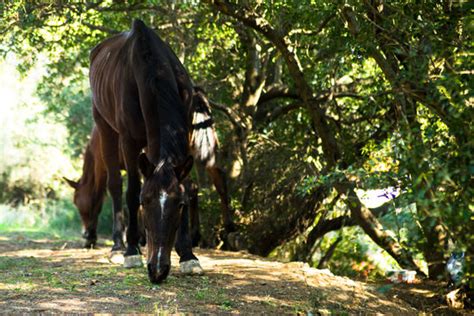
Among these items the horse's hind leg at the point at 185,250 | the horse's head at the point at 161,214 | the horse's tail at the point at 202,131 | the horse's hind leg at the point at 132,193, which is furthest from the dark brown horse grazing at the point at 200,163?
the horse's head at the point at 161,214

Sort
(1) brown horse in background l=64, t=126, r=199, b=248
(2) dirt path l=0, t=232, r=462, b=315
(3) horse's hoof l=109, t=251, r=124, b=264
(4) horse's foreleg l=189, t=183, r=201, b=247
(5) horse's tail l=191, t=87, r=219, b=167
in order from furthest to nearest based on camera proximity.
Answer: (1) brown horse in background l=64, t=126, r=199, b=248
(4) horse's foreleg l=189, t=183, r=201, b=247
(5) horse's tail l=191, t=87, r=219, b=167
(3) horse's hoof l=109, t=251, r=124, b=264
(2) dirt path l=0, t=232, r=462, b=315

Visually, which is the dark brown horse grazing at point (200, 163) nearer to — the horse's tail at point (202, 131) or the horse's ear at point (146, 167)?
the horse's tail at point (202, 131)

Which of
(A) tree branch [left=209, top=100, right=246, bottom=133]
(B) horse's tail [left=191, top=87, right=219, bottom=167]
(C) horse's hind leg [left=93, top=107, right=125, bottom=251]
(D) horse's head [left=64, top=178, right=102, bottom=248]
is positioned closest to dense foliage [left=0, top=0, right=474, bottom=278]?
(A) tree branch [left=209, top=100, right=246, bottom=133]

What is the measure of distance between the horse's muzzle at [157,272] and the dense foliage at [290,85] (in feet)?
4.44

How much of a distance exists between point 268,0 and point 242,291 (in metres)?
3.05

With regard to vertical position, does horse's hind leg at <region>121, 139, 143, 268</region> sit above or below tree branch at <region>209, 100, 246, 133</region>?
below

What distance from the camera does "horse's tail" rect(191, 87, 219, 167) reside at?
776 cm

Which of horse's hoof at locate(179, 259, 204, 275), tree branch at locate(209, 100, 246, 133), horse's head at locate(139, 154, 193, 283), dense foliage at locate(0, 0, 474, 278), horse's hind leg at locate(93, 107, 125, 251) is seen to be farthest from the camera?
tree branch at locate(209, 100, 246, 133)

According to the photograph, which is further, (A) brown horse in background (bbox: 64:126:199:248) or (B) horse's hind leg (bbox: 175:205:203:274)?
(A) brown horse in background (bbox: 64:126:199:248)

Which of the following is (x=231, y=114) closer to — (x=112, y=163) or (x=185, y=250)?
(x=112, y=163)

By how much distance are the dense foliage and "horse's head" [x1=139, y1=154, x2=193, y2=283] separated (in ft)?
3.68

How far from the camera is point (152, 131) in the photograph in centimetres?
591

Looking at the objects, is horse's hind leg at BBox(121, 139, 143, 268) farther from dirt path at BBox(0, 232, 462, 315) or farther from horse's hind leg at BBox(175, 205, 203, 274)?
horse's hind leg at BBox(175, 205, 203, 274)

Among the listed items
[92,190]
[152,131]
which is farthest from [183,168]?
[92,190]
